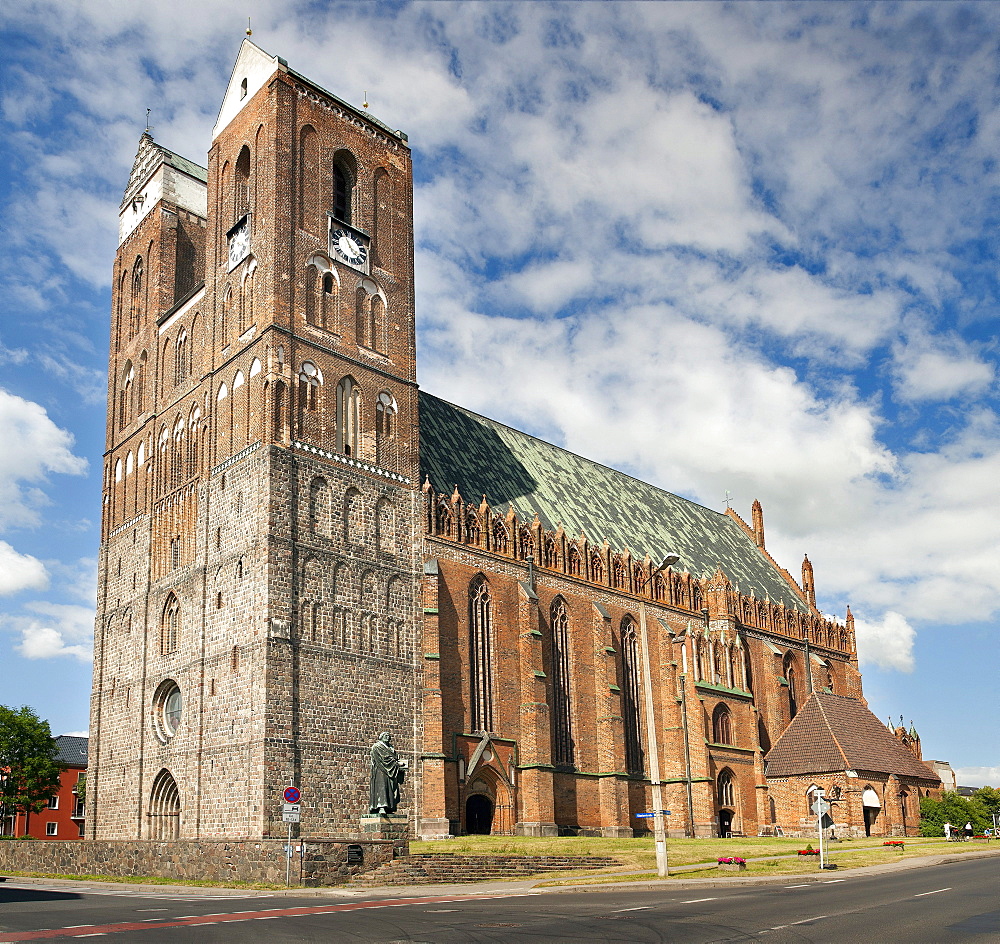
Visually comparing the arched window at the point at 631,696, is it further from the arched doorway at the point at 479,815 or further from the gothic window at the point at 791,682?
the gothic window at the point at 791,682

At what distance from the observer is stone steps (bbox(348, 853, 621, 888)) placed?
107 feet

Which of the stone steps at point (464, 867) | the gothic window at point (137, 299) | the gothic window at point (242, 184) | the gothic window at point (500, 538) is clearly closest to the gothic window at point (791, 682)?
the gothic window at point (500, 538)

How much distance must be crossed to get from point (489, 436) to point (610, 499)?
10.7m

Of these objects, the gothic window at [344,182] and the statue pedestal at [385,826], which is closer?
the statue pedestal at [385,826]

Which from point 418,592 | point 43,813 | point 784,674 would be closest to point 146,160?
point 418,592

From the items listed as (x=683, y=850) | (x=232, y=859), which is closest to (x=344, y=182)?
(x=232, y=859)

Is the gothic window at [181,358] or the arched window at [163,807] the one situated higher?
the gothic window at [181,358]

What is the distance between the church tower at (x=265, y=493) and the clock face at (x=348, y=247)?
0.10 m

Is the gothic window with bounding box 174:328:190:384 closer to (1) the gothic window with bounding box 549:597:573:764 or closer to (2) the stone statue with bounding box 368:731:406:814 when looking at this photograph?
(1) the gothic window with bounding box 549:597:573:764

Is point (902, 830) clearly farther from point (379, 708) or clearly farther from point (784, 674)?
point (379, 708)

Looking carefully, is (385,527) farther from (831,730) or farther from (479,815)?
(831,730)

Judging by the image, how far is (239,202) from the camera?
4834 cm

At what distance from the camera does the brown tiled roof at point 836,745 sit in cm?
5816

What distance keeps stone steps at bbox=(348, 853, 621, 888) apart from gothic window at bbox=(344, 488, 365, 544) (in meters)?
13.7
